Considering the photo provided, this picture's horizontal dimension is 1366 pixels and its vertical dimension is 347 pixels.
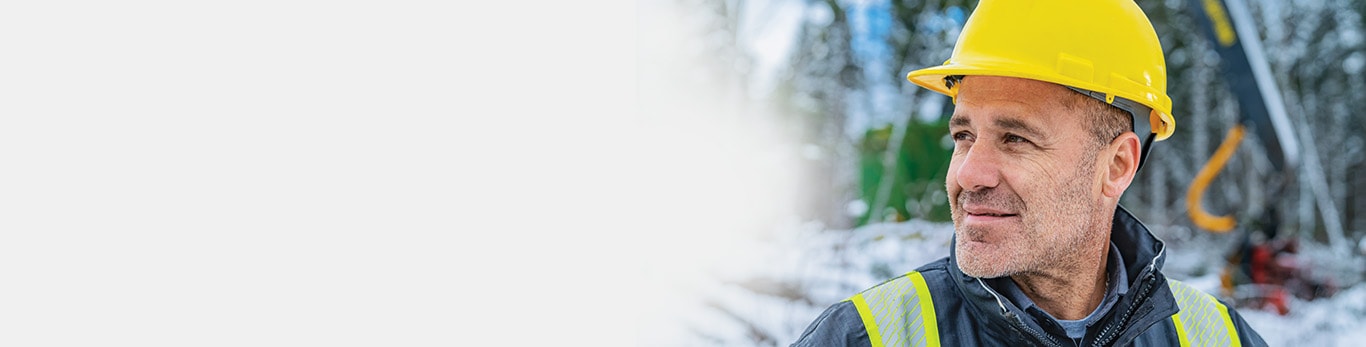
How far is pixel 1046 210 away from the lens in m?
1.20

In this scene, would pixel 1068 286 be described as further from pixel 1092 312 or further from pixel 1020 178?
pixel 1020 178

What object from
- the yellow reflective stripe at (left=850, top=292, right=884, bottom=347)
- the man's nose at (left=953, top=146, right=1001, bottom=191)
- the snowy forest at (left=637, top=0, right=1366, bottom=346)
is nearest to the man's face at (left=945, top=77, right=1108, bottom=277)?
the man's nose at (left=953, top=146, right=1001, bottom=191)

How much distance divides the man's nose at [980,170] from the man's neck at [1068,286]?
0.54 ft

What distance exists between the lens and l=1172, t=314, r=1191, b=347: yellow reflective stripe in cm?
129

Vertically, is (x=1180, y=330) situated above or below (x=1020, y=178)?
below

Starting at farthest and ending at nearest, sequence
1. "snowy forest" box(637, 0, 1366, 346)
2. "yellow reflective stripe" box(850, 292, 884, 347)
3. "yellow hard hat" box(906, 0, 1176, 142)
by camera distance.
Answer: "snowy forest" box(637, 0, 1366, 346) → "yellow hard hat" box(906, 0, 1176, 142) → "yellow reflective stripe" box(850, 292, 884, 347)

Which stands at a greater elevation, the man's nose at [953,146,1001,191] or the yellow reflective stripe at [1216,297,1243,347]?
the man's nose at [953,146,1001,191]

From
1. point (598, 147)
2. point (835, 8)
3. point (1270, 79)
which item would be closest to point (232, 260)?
point (598, 147)

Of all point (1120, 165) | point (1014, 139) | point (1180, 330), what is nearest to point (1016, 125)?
point (1014, 139)

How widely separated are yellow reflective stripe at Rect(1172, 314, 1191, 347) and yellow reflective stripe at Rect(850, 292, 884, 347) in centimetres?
52

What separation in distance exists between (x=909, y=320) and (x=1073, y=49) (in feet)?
1.60

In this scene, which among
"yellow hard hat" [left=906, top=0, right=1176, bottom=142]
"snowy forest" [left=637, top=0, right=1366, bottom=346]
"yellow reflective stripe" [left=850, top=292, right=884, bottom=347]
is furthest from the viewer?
"snowy forest" [left=637, top=0, right=1366, bottom=346]

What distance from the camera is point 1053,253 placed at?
47.6 inches

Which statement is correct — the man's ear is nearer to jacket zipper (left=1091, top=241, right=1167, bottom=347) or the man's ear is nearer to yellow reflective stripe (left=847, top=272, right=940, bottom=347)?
jacket zipper (left=1091, top=241, right=1167, bottom=347)
